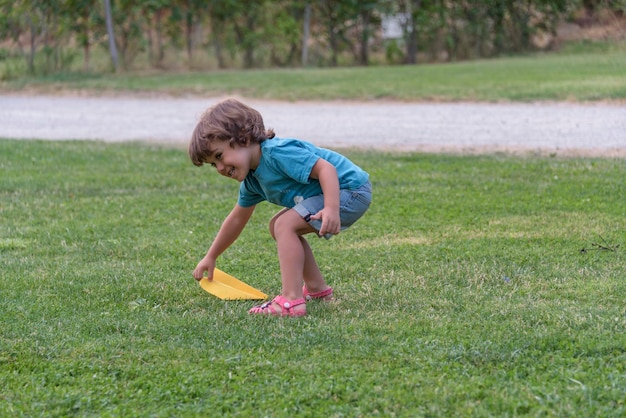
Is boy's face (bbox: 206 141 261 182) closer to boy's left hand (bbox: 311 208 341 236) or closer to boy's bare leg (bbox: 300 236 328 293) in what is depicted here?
boy's left hand (bbox: 311 208 341 236)

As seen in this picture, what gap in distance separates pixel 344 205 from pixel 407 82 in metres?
11.5

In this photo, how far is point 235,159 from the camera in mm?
3779

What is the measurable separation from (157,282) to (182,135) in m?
6.17

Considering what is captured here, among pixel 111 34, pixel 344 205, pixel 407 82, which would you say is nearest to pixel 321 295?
pixel 344 205

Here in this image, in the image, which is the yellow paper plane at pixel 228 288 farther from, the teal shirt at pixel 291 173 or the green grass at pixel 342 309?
the teal shirt at pixel 291 173

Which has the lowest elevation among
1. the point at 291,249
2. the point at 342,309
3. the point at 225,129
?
the point at 342,309

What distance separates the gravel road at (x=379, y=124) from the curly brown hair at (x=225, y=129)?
17.0ft

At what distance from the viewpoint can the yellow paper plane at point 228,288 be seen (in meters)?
4.14

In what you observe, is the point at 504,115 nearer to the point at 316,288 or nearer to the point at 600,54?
the point at 316,288

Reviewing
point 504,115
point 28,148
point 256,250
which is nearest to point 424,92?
point 504,115

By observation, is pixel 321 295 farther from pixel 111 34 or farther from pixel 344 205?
pixel 111 34

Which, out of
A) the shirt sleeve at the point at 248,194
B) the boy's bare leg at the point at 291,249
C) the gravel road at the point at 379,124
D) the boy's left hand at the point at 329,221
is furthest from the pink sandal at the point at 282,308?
the gravel road at the point at 379,124

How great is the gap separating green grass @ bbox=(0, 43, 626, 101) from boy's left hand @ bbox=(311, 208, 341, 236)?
30.5 feet

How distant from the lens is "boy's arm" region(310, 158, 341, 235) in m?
3.71
